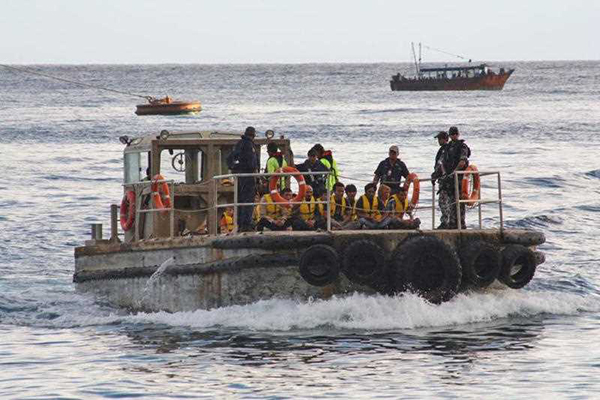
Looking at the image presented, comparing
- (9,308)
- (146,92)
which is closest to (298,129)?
(9,308)

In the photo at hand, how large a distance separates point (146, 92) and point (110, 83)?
2835 centimetres

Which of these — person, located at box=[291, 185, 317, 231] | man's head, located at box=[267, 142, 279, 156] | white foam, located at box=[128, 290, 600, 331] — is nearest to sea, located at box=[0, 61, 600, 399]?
white foam, located at box=[128, 290, 600, 331]

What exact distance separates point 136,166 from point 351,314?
4.84 m

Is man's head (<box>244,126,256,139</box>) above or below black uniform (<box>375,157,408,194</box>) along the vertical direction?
above

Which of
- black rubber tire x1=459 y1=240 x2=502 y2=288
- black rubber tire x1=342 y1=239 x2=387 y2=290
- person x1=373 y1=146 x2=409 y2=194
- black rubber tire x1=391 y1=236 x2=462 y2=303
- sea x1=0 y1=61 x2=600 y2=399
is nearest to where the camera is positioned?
sea x1=0 y1=61 x2=600 y2=399

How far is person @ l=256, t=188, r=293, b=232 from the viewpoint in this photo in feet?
61.4

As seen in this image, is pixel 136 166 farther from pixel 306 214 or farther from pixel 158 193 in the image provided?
pixel 306 214

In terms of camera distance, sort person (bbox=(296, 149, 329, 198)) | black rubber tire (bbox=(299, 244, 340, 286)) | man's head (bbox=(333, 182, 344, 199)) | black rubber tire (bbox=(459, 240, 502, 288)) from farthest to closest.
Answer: person (bbox=(296, 149, 329, 198)) → man's head (bbox=(333, 182, 344, 199)) → black rubber tire (bbox=(459, 240, 502, 288)) → black rubber tire (bbox=(299, 244, 340, 286))

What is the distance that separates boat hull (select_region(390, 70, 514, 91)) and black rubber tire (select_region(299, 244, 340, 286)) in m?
119

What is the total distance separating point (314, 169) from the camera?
1962 cm

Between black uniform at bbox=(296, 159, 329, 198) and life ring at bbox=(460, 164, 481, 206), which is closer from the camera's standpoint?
life ring at bbox=(460, 164, 481, 206)

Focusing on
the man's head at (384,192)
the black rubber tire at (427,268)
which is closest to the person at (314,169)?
the man's head at (384,192)

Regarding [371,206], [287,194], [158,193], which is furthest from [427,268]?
[158,193]

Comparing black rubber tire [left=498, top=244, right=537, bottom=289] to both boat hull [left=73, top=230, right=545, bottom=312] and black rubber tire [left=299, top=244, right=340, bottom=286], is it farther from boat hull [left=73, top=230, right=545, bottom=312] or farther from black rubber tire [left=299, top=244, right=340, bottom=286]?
black rubber tire [left=299, top=244, right=340, bottom=286]
